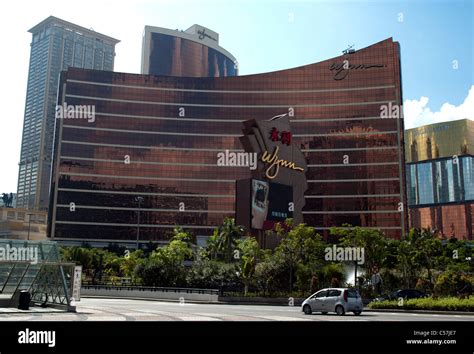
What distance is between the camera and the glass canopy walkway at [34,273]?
24.0m

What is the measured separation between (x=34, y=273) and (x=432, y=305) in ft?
77.5

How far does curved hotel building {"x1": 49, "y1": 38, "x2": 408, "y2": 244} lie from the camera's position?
4621 inches

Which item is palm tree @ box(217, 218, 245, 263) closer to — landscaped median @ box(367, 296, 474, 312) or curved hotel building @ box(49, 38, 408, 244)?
landscaped median @ box(367, 296, 474, 312)

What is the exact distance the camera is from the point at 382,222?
11431 centimetres

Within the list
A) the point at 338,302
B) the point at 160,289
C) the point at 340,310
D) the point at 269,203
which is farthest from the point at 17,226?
the point at 340,310

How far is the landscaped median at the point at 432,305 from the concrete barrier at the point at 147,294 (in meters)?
16.3

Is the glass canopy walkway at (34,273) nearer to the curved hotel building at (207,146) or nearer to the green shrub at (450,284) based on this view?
the green shrub at (450,284)

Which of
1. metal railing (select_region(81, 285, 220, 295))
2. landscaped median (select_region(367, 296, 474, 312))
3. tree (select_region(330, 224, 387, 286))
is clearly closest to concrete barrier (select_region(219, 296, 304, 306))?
metal railing (select_region(81, 285, 220, 295))

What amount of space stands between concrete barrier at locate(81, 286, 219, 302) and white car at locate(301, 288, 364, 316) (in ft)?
58.3

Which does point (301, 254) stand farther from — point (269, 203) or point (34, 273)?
point (34, 273)

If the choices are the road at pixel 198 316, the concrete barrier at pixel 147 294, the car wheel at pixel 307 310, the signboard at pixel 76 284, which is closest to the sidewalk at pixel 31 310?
the road at pixel 198 316

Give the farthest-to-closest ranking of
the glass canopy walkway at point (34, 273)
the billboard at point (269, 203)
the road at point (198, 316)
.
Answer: the billboard at point (269, 203) → the glass canopy walkway at point (34, 273) → the road at point (198, 316)
